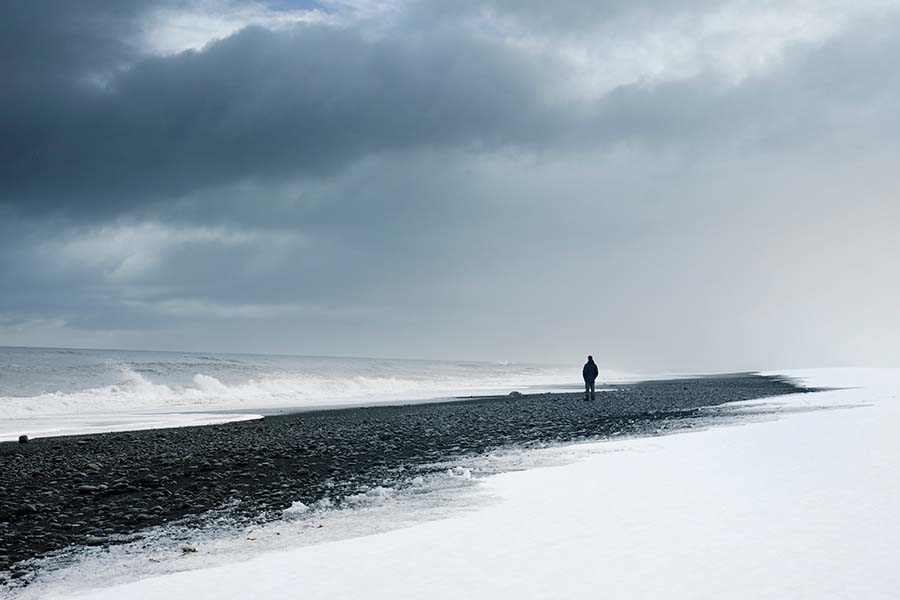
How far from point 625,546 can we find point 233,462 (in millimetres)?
12477

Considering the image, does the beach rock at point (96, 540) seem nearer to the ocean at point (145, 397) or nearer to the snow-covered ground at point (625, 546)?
the snow-covered ground at point (625, 546)

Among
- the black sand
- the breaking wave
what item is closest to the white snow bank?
the black sand

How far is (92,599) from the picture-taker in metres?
7.66

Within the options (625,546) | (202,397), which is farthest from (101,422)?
(625,546)

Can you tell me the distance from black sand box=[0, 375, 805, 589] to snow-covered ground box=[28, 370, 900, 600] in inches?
116

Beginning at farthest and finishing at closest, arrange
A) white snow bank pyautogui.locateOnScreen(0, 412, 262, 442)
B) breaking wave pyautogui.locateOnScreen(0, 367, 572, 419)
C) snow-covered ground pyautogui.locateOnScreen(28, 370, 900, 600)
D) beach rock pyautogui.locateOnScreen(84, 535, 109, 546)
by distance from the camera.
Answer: breaking wave pyautogui.locateOnScreen(0, 367, 572, 419) < white snow bank pyautogui.locateOnScreen(0, 412, 262, 442) < beach rock pyautogui.locateOnScreen(84, 535, 109, 546) < snow-covered ground pyautogui.locateOnScreen(28, 370, 900, 600)

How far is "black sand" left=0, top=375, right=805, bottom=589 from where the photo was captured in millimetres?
12508

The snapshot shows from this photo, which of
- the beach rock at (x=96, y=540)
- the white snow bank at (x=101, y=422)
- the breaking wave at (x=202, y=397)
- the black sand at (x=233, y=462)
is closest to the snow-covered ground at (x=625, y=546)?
the beach rock at (x=96, y=540)

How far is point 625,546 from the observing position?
27.4ft

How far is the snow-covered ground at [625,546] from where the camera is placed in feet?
23.0

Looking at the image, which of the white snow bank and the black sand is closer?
the black sand

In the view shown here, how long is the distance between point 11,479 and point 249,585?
1209 centimetres

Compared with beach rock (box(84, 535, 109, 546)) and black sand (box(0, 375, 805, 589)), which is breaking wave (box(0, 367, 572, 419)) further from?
beach rock (box(84, 535, 109, 546))

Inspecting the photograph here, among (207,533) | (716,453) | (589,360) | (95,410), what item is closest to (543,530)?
(207,533)
